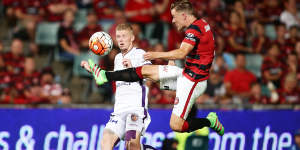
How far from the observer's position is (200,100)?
34.1 feet

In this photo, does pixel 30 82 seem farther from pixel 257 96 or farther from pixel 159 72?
pixel 257 96

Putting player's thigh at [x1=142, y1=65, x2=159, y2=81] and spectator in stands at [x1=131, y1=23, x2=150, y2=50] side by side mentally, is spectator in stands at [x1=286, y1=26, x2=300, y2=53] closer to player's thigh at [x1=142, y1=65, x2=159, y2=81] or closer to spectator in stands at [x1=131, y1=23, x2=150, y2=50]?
spectator in stands at [x1=131, y1=23, x2=150, y2=50]

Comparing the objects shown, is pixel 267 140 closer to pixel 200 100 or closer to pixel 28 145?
pixel 200 100

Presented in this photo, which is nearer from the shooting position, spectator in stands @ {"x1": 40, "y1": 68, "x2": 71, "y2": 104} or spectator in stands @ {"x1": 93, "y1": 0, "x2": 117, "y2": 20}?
spectator in stands @ {"x1": 40, "y1": 68, "x2": 71, "y2": 104}

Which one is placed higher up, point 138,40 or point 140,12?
point 140,12

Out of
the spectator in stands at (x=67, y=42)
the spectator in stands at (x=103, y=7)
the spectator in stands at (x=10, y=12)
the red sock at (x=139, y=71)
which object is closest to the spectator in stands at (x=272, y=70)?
the spectator in stands at (x=103, y=7)

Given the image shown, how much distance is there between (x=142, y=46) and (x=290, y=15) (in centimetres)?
429

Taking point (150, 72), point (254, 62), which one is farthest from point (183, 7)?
point (254, 62)

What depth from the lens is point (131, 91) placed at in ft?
23.7

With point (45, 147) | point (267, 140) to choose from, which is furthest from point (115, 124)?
point (267, 140)

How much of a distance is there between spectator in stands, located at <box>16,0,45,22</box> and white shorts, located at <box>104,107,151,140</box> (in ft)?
19.7

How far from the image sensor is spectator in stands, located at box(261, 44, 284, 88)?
11.7 meters

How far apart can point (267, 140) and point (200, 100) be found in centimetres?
176

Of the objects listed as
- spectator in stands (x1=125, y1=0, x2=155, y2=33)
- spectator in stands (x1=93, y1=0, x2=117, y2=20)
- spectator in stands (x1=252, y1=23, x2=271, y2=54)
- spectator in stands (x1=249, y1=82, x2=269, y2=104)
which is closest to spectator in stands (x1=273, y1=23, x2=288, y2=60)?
spectator in stands (x1=252, y1=23, x2=271, y2=54)
